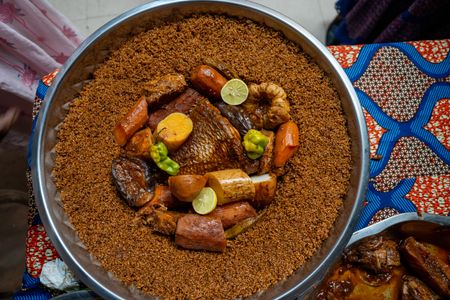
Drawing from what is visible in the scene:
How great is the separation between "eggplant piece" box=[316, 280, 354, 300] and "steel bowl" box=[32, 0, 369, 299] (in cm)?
25

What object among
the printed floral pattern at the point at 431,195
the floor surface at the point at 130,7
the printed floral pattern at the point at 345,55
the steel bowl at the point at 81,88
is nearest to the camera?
the steel bowl at the point at 81,88

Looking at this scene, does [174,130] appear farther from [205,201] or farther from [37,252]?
[37,252]

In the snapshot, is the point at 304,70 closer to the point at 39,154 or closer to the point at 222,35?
the point at 222,35

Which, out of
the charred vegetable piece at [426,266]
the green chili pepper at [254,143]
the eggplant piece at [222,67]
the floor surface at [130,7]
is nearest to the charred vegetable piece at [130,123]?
the eggplant piece at [222,67]

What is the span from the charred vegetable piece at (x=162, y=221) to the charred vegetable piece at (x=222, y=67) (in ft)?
1.87

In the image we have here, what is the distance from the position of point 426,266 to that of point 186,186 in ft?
3.30

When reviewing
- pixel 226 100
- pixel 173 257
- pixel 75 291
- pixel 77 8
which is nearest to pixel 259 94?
pixel 226 100

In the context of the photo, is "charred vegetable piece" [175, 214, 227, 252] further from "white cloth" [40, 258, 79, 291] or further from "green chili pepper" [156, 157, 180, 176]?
"white cloth" [40, 258, 79, 291]

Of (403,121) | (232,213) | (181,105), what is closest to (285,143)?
(232,213)

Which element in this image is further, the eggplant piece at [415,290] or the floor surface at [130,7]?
the floor surface at [130,7]

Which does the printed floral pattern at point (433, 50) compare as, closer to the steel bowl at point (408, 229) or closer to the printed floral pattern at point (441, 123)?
the printed floral pattern at point (441, 123)

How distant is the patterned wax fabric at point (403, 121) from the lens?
1848mm

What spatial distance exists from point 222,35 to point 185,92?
0.88 ft

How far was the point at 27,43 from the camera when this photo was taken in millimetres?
1932
